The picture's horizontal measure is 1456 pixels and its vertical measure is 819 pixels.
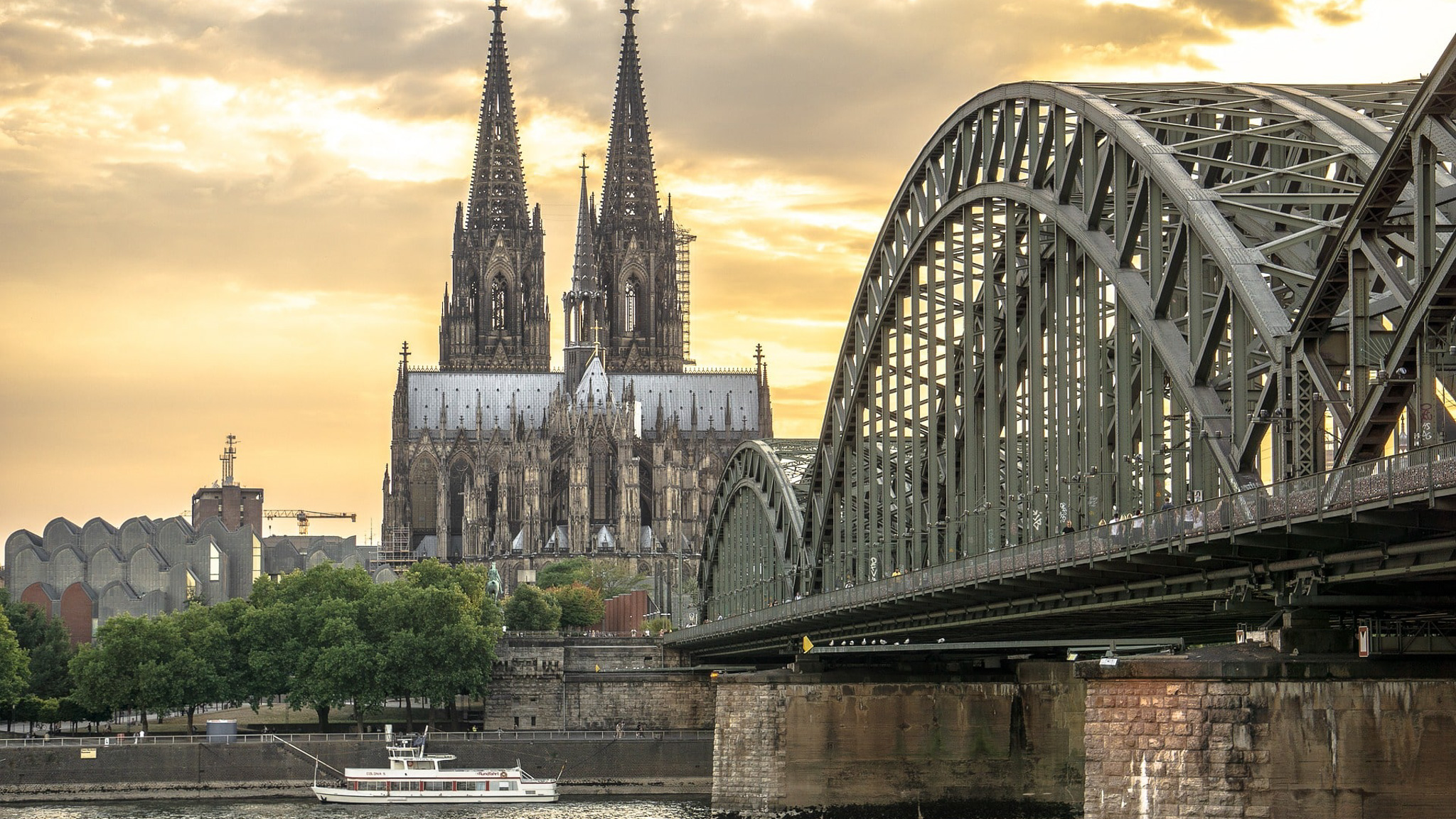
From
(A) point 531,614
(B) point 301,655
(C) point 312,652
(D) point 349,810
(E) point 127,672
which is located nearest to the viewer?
(D) point 349,810

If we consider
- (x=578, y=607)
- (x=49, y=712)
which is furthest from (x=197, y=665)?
(x=578, y=607)

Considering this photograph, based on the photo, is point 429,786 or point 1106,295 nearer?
point 1106,295

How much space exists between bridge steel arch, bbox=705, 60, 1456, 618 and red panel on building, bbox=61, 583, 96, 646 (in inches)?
3382

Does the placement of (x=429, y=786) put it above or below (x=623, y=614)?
below

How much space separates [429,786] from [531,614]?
64.3 metres

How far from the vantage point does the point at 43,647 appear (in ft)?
421

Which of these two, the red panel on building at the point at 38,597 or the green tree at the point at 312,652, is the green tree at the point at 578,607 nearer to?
the red panel on building at the point at 38,597

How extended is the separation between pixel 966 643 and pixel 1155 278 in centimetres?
1902

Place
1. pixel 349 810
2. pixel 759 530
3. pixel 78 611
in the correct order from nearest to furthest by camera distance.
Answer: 1. pixel 349 810
2. pixel 759 530
3. pixel 78 611

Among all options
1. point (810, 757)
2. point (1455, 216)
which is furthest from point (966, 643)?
point (1455, 216)

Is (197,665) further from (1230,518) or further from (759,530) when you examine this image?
(1230,518)

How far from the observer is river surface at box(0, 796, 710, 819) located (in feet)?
299

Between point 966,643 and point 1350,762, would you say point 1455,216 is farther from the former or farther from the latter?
point 966,643

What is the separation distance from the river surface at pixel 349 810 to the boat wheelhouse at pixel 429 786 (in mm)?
803
